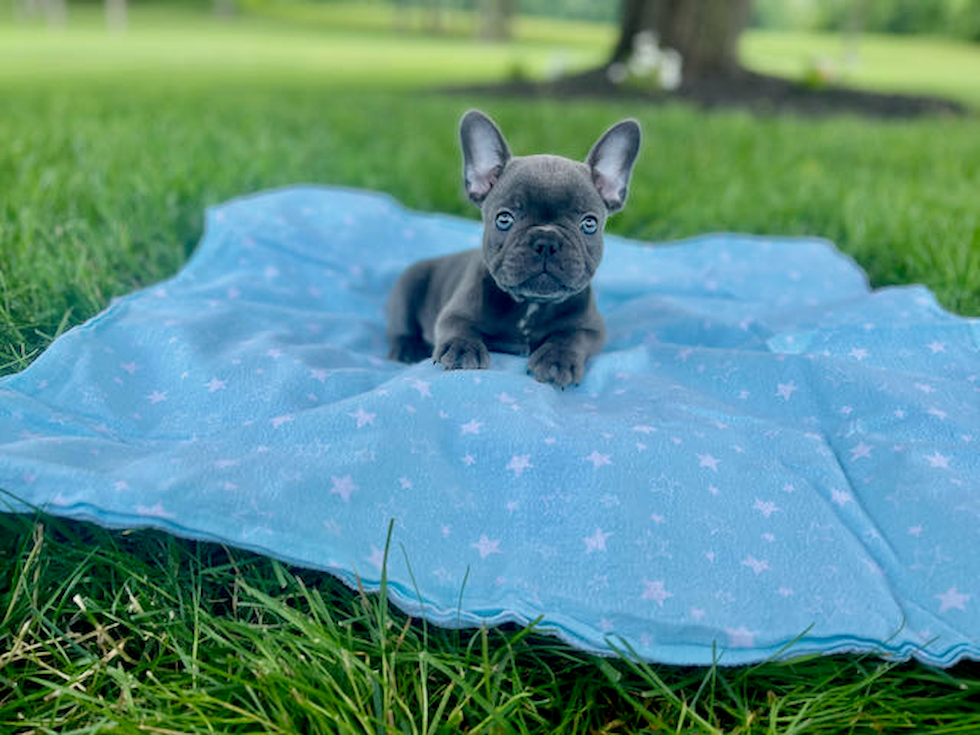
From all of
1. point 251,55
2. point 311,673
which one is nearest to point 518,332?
point 311,673

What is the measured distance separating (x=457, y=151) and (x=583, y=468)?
4410mm

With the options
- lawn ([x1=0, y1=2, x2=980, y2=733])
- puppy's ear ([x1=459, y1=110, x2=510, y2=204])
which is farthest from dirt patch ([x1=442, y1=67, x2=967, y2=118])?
puppy's ear ([x1=459, y1=110, x2=510, y2=204])

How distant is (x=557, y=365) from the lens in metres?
2.55

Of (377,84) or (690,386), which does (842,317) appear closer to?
(690,386)

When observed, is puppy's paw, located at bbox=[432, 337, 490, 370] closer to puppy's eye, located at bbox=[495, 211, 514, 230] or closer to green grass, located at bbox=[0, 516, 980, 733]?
puppy's eye, located at bbox=[495, 211, 514, 230]

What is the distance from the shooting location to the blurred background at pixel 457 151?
11.7 ft

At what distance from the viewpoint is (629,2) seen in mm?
11203

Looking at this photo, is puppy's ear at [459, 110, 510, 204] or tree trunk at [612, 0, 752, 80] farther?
tree trunk at [612, 0, 752, 80]

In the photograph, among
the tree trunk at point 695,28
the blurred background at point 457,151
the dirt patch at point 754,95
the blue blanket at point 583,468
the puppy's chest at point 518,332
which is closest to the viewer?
the blue blanket at point 583,468

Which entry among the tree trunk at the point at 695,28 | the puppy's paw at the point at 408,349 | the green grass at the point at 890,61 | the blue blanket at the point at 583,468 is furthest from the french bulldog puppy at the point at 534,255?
the green grass at the point at 890,61

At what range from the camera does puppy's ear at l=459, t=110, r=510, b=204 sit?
260 cm

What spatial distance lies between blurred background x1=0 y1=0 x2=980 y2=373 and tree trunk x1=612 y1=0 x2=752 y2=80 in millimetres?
26

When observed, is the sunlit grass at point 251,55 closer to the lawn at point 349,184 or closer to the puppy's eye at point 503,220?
the lawn at point 349,184

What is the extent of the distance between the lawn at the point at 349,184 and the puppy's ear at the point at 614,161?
1.46 metres
